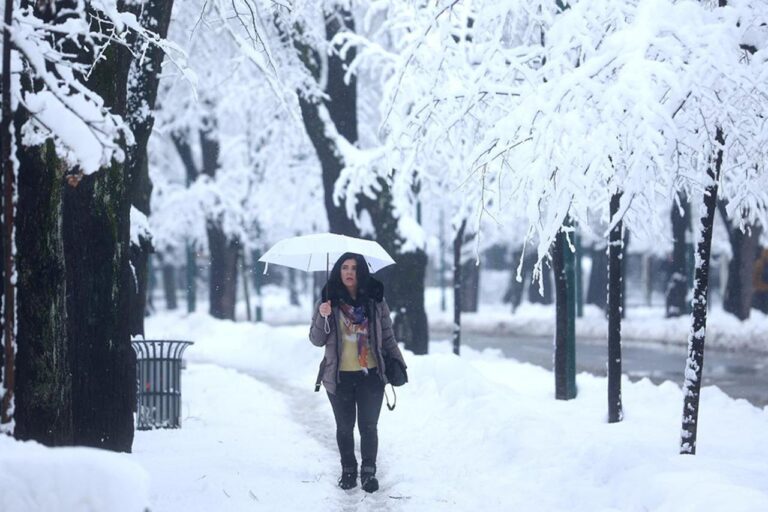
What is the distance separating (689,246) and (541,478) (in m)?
22.8

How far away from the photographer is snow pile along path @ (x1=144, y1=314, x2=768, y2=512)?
22.2 feet

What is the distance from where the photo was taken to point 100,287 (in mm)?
7355

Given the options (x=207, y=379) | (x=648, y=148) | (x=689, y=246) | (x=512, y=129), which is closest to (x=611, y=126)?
(x=648, y=148)

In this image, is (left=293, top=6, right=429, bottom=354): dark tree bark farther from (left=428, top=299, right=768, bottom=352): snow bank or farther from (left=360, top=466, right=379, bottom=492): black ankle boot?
(left=360, top=466, right=379, bottom=492): black ankle boot

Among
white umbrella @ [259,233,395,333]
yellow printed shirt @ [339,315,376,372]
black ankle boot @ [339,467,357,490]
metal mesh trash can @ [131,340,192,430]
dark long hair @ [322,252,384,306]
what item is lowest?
black ankle boot @ [339,467,357,490]

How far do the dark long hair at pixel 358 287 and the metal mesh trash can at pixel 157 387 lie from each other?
3.32 meters

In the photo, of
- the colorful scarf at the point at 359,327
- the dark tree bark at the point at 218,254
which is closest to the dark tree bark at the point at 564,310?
the colorful scarf at the point at 359,327

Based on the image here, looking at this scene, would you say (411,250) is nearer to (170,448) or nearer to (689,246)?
(170,448)

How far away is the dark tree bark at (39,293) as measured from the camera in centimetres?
555

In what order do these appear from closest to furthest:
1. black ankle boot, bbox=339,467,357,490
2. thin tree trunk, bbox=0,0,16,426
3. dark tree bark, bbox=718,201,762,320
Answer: thin tree trunk, bbox=0,0,16,426
black ankle boot, bbox=339,467,357,490
dark tree bark, bbox=718,201,762,320

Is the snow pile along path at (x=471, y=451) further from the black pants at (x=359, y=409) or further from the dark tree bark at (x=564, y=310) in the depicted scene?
the dark tree bark at (x=564, y=310)

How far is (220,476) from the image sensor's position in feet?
24.5

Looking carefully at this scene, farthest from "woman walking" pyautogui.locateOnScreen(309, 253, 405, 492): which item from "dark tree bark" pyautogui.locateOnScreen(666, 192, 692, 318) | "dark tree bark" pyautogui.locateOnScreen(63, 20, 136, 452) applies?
"dark tree bark" pyautogui.locateOnScreen(666, 192, 692, 318)

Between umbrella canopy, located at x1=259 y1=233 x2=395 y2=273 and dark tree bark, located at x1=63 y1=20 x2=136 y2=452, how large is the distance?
149cm
